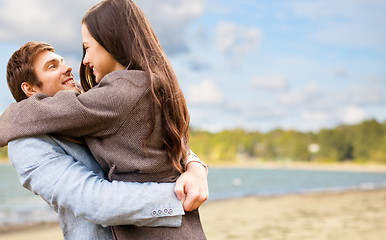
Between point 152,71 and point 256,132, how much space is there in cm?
8066

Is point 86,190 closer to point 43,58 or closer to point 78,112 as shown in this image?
point 78,112

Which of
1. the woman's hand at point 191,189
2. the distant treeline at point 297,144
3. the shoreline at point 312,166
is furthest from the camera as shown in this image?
the distant treeline at point 297,144

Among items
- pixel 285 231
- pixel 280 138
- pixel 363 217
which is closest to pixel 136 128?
pixel 285 231

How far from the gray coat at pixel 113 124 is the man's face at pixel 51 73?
22 cm

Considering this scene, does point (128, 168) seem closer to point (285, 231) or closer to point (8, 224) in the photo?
point (285, 231)

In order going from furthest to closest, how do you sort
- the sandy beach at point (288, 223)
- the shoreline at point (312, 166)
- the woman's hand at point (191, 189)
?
1. the shoreline at point (312, 166)
2. the sandy beach at point (288, 223)
3. the woman's hand at point (191, 189)

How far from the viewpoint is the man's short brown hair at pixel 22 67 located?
1688mm

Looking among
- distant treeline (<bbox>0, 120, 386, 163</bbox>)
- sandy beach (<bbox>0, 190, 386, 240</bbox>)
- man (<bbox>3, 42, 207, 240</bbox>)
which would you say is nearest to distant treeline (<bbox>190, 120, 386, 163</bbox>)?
distant treeline (<bbox>0, 120, 386, 163</bbox>)

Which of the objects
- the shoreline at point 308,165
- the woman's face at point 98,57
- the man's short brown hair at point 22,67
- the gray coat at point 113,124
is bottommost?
the shoreline at point 308,165

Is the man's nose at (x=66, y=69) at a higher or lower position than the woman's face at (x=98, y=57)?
lower

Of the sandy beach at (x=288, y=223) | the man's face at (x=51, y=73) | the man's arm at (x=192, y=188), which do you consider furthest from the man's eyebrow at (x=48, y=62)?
the sandy beach at (x=288, y=223)

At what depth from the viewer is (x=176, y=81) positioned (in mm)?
1613

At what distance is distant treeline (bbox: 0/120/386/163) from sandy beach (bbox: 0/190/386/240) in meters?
44.9

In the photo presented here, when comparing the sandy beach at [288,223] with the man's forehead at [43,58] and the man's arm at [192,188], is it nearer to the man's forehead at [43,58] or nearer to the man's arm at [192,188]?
the man's arm at [192,188]
